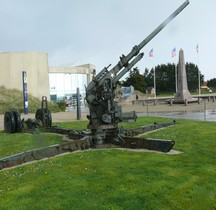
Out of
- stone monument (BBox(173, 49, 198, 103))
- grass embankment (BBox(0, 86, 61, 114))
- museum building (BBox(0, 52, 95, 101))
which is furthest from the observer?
museum building (BBox(0, 52, 95, 101))

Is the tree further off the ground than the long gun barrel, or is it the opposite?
the tree

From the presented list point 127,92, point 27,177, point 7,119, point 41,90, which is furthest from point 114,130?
point 127,92

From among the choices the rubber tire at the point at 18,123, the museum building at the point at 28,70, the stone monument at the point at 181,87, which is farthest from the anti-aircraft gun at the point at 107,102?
the museum building at the point at 28,70

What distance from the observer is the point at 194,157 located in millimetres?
7426

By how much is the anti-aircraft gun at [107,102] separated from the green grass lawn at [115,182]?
117 cm

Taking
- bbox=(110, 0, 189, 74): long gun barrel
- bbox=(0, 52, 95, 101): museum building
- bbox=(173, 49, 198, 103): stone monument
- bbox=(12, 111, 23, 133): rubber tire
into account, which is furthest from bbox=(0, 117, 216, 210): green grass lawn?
bbox=(0, 52, 95, 101): museum building

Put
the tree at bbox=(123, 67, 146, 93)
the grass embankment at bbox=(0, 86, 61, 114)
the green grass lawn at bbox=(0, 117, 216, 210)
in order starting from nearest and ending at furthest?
the green grass lawn at bbox=(0, 117, 216, 210), the grass embankment at bbox=(0, 86, 61, 114), the tree at bbox=(123, 67, 146, 93)

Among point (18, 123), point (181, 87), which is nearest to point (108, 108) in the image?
point (18, 123)

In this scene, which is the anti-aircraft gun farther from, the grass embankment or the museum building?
the museum building

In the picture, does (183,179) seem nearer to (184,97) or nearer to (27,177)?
(27,177)

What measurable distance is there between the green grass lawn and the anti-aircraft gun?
3.85 feet

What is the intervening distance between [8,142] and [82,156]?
13.1ft

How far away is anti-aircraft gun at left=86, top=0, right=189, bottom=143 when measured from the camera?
9398 mm

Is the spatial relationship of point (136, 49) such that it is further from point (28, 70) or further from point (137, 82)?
point (137, 82)
